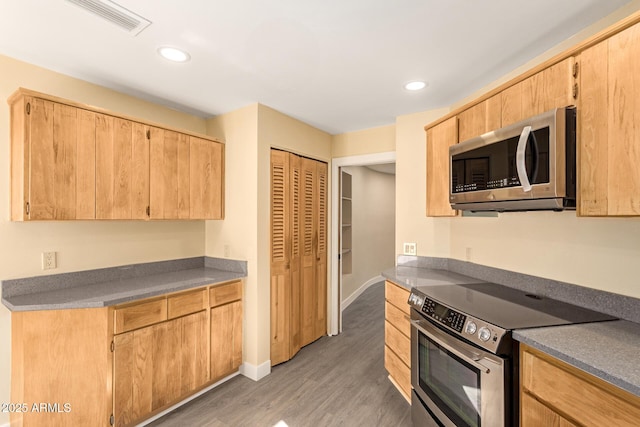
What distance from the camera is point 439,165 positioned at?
247cm

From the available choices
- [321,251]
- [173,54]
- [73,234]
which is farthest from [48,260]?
[321,251]

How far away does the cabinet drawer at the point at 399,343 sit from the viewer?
232 centimetres

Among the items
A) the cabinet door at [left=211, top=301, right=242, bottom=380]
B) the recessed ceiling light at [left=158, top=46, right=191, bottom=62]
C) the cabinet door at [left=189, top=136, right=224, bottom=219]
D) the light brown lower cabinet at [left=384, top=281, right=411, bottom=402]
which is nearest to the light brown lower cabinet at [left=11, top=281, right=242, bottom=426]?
the cabinet door at [left=211, top=301, right=242, bottom=380]

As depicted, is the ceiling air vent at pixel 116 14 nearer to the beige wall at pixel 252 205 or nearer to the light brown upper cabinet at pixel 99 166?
the light brown upper cabinet at pixel 99 166

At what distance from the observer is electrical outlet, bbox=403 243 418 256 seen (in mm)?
2951

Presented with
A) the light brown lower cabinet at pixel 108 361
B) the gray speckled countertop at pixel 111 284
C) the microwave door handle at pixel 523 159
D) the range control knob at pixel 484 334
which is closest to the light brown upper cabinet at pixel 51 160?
the gray speckled countertop at pixel 111 284

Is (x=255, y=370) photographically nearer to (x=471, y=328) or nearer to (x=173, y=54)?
(x=471, y=328)

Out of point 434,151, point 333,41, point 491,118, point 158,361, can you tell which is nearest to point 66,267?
point 158,361

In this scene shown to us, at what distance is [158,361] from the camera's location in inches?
88.0

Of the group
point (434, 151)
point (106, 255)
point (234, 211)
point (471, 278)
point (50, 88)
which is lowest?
point (471, 278)

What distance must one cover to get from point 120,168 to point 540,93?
279cm

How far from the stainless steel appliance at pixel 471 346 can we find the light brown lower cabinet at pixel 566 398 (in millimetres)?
64

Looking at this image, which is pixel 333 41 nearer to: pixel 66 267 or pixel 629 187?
pixel 629 187

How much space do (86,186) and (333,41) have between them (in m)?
1.92
